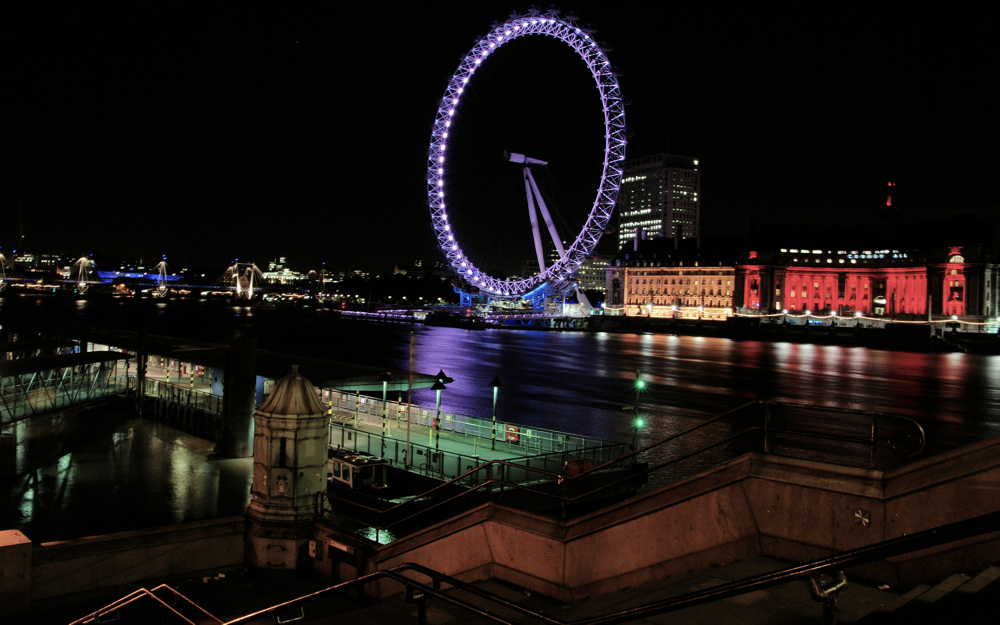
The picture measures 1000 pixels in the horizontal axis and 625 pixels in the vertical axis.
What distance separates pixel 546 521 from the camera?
27.1 feet

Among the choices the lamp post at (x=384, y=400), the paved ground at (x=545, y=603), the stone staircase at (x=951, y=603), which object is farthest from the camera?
the lamp post at (x=384, y=400)

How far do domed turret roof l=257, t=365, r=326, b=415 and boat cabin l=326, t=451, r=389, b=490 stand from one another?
8.20 meters

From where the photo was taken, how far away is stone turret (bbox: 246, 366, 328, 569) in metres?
11.4

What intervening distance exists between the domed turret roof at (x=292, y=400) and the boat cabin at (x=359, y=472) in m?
8.20

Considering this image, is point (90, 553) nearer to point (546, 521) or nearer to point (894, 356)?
point (546, 521)

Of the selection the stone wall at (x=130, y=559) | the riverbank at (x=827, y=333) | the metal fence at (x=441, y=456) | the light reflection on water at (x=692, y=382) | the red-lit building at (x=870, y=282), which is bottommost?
the light reflection on water at (x=692, y=382)

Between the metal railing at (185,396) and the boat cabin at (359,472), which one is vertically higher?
the metal railing at (185,396)

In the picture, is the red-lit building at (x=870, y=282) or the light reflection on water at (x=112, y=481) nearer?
the light reflection on water at (x=112, y=481)

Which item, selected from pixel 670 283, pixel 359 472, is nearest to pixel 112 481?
pixel 359 472

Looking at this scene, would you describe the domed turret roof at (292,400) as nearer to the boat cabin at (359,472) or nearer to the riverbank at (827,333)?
the boat cabin at (359,472)

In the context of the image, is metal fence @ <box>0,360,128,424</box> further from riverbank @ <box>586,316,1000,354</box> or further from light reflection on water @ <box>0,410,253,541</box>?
riverbank @ <box>586,316,1000,354</box>

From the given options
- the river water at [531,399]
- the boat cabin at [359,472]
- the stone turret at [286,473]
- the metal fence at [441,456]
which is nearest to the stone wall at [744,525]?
the stone turret at [286,473]

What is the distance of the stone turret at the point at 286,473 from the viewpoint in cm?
1135

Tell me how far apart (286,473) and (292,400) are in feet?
3.69
